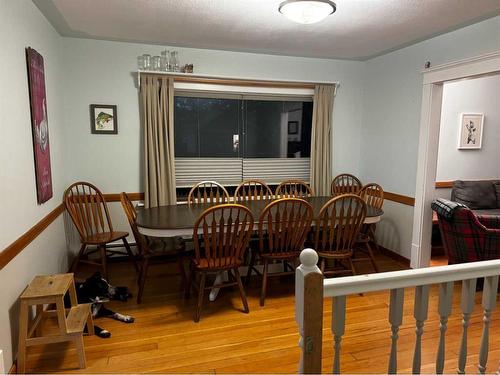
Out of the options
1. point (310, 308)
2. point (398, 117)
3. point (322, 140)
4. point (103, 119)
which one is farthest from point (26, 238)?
point (398, 117)

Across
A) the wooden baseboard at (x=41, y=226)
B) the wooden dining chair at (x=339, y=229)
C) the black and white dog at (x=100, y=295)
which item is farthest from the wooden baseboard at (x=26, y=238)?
the wooden dining chair at (x=339, y=229)

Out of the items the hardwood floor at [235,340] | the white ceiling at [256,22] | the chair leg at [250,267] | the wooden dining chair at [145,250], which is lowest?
the hardwood floor at [235,340]

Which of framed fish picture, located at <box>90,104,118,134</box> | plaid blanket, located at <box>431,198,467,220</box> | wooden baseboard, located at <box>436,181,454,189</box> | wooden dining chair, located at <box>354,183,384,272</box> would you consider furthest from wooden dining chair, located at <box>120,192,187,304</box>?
wooden baseboard, located at <box>436,181,454,189</box>

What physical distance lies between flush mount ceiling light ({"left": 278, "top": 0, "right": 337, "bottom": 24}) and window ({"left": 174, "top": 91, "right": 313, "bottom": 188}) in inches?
70.5

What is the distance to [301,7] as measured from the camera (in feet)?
7.71

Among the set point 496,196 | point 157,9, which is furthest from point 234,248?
point 496,196

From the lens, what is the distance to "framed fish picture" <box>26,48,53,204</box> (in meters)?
2.51

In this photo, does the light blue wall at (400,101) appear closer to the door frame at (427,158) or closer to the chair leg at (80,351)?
the door frame at (427,158)

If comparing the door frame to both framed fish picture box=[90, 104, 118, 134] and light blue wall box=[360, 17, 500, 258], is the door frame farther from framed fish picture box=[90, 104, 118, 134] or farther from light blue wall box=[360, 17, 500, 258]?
framed fish picture box=[90, 104, 118, 134]

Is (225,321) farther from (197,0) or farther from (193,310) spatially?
(197,0)

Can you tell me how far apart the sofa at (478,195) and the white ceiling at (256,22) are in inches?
77.0

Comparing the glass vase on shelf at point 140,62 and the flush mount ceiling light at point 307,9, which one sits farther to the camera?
the glass vase on shelf at point 140,62

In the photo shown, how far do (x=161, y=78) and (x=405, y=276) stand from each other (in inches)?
129

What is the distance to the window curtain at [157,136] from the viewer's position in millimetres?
3738
